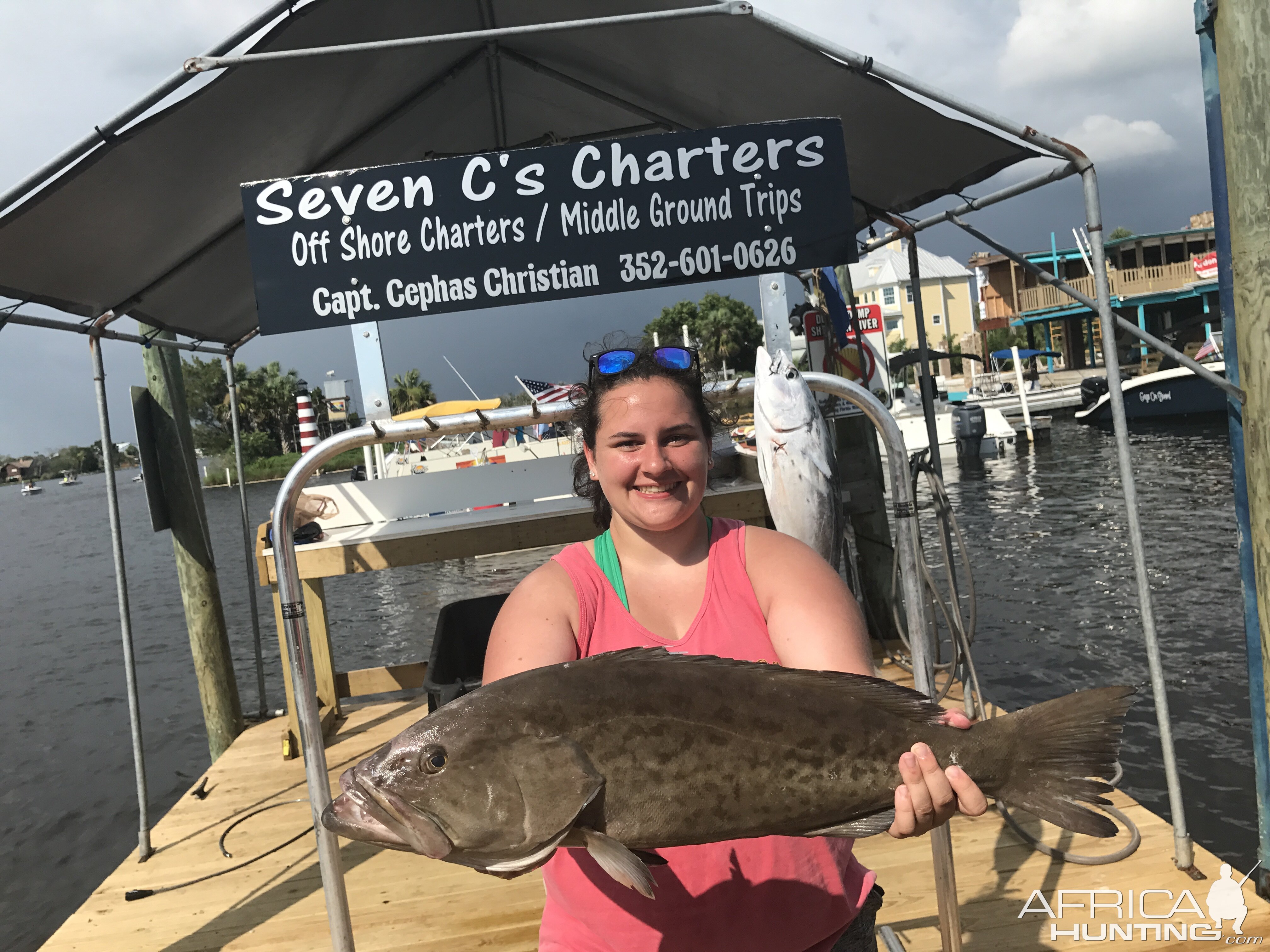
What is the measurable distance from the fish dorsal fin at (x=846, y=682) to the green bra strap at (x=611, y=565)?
0.27 meters

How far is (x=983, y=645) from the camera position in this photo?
11.7m

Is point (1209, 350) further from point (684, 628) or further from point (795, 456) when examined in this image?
point (684, 628)

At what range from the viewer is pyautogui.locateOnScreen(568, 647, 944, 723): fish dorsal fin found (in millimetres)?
1623

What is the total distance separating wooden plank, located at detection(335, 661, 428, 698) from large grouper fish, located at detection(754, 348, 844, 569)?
4.14 meters

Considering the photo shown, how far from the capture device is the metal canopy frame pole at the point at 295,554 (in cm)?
268

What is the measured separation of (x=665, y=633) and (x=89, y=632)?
22612 millimetres

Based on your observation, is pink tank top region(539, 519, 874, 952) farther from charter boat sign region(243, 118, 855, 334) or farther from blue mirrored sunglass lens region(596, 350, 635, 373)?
charter boat sign region(243, 118, 855, 334)

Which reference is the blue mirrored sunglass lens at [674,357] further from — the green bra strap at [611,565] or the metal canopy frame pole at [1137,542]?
the metal canopy frame pole at [1137,542]

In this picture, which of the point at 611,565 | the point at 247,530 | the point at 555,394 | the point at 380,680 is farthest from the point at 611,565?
the point at 247,530

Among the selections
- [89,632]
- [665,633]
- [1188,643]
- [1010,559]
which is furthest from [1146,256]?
[665,633]

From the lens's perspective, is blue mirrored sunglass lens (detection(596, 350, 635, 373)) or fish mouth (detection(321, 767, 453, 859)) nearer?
fish mouth (detection(321, 767, 453, 859))

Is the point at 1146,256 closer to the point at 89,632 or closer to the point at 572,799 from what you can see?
the point at 89,632

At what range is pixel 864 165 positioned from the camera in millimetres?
4512

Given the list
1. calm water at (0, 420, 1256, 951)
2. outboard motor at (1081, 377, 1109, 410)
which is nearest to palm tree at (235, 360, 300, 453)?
calm water at (0, 420, 1256, 951)
